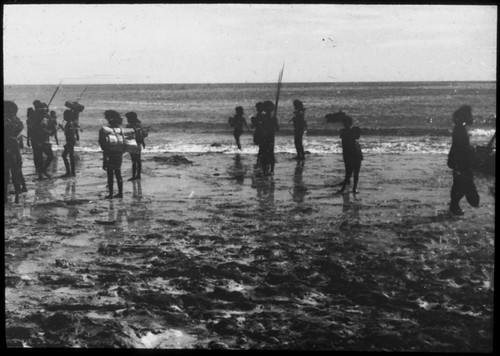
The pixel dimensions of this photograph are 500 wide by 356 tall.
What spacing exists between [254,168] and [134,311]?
31.2 ft

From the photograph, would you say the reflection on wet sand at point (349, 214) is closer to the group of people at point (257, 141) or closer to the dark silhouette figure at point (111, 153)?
the group of people at point (257, 141)

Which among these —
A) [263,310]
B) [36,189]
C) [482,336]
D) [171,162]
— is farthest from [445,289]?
[171,162]

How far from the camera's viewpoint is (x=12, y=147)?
1012 centimetres

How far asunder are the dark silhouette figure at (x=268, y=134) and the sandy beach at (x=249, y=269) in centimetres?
164

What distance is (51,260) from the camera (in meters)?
7.24

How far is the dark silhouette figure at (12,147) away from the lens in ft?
31.7

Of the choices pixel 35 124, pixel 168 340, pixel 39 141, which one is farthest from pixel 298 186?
pixel 168 340

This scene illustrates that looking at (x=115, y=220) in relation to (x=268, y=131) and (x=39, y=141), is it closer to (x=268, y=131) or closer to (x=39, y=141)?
(x=39, y=141)

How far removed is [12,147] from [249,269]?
588 cm

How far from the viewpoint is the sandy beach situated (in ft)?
17.6

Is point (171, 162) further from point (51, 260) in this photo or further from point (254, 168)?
point (51, 260)

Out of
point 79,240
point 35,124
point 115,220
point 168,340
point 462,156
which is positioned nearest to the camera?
point 168,340

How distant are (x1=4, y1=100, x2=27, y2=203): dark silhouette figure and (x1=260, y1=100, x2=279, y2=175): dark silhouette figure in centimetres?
535

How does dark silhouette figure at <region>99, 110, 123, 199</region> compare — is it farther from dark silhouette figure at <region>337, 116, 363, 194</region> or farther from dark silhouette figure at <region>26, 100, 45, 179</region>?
dark silhouette figure at <region>337, 116, 363, 194</region>
